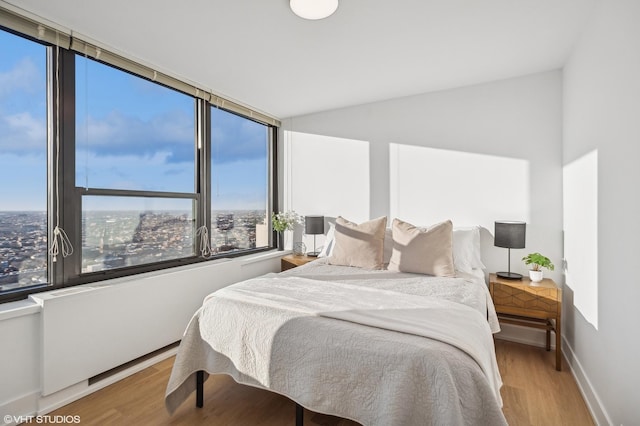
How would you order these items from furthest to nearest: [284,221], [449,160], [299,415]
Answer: [284,221] → [449,160] → [299,415]

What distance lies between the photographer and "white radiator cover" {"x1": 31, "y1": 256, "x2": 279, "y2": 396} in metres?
1.93

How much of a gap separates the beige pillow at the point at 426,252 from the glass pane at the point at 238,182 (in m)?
1.95

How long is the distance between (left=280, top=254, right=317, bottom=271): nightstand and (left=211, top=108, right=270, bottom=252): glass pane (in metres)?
0.53

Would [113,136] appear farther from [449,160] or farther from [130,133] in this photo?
[449,160]

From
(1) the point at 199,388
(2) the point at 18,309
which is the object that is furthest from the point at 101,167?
(1) the point at 199,388

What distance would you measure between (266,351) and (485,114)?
300 centimetres

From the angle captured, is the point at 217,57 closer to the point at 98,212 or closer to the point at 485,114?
the point at 98,212

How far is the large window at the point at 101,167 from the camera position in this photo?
2006 mm

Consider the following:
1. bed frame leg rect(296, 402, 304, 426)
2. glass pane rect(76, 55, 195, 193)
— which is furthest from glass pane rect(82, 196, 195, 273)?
bed frame leg rect(296, 402, 304, 426)

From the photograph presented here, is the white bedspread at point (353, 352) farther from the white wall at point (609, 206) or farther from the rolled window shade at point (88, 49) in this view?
the rolled window shade at point (88, 49)

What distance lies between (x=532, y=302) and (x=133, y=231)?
346 cm

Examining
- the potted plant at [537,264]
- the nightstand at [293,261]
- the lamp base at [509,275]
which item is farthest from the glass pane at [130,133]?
the potted plant at [537,264]

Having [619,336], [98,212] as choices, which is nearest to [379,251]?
[619,336]

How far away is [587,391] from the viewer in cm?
198
